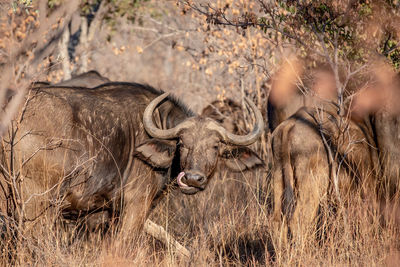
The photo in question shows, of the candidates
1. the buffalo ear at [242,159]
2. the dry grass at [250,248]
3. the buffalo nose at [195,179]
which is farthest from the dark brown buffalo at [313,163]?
the buffalo nose at [195,179]

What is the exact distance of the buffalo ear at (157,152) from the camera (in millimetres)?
5660

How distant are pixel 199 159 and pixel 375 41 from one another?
2.03m

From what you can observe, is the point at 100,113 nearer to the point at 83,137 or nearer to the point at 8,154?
the point at 83,137

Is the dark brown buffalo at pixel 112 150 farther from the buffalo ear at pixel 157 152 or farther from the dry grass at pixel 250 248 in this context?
the dry grass at pixel 250 248

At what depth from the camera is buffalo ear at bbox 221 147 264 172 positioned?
5.96 metres

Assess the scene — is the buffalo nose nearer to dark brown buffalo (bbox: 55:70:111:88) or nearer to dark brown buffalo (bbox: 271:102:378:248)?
dark brown buffalo (bbox: 271:102:378:248)

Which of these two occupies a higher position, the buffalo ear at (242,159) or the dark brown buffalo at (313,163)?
the dark brown buffalo at (313,163)

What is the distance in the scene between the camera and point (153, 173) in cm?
575

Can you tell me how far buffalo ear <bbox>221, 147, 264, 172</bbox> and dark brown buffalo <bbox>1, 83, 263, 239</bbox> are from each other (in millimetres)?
11

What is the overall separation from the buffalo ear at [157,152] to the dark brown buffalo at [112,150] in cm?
1

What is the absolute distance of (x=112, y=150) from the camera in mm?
5426

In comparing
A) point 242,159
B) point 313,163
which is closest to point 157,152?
point 242,159

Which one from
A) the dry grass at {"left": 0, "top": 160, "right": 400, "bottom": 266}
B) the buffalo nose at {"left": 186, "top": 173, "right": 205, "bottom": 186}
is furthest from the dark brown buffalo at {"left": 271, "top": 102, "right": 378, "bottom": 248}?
the buffalo nose at {"left": 186, "top": 173, "right": 205, "bottom": 186}

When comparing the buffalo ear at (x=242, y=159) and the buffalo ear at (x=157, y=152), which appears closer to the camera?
the buffalo ear at (x=157, y=152)
